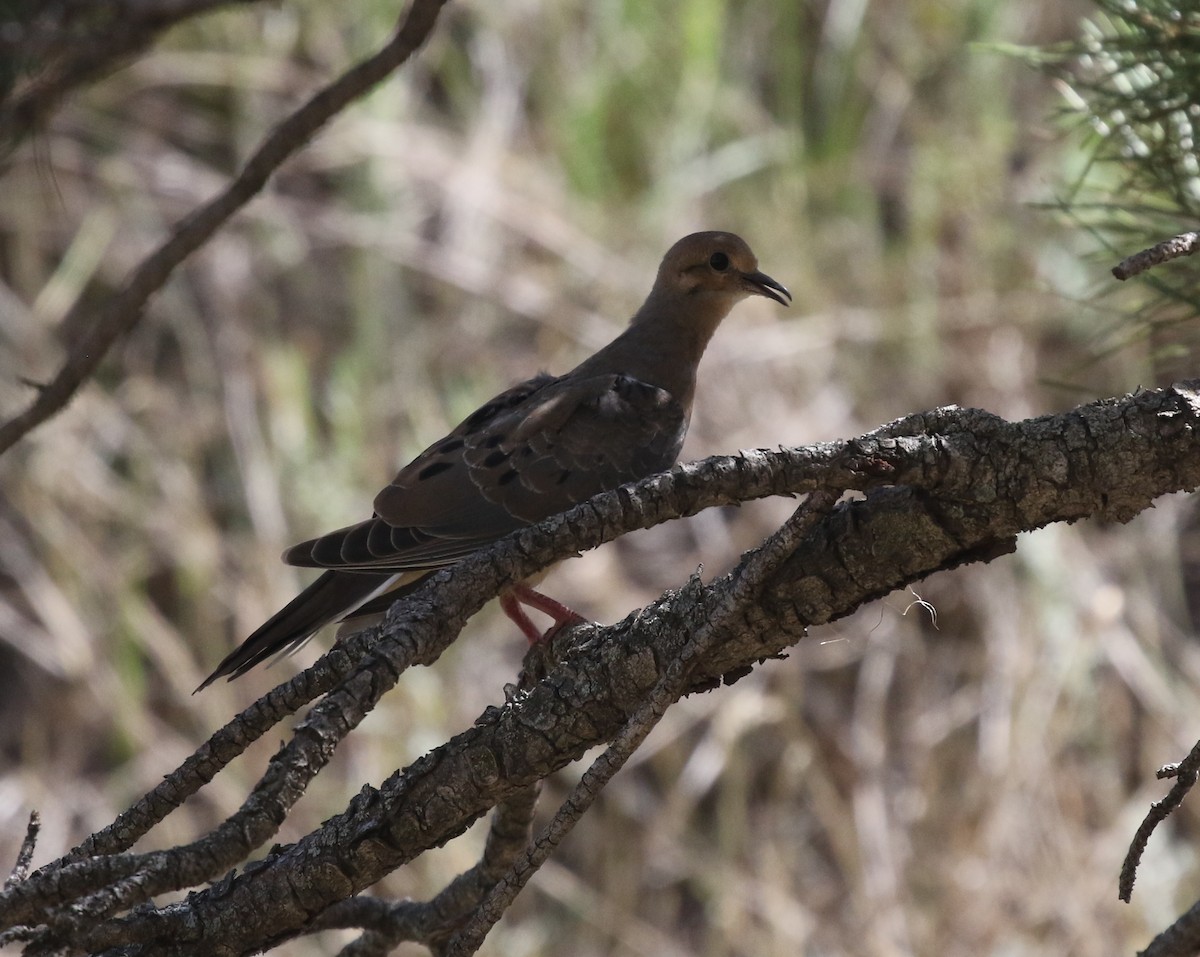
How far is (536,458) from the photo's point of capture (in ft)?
10.5

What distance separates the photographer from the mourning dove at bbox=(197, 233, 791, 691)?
9.48 feet

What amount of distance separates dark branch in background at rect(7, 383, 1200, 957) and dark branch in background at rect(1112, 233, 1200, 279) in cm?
18

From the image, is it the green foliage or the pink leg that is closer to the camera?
the green foliage

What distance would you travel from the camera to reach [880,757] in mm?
4855

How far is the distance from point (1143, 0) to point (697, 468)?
107 cm

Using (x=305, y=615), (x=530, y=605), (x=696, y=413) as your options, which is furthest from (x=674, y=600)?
(x=696, y=413)

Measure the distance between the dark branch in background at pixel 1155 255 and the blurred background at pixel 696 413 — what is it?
2.82 m

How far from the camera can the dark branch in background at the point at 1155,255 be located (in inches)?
54.1

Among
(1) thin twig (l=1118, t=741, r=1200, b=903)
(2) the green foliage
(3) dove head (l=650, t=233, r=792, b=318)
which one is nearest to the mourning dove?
(3) dove head (l=650, t=233, r=792, b=318)

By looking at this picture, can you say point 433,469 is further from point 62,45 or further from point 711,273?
point 62,45

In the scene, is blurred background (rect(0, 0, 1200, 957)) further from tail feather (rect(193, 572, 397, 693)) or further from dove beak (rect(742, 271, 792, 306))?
tail feather (rect(193, 572, 397, 693))

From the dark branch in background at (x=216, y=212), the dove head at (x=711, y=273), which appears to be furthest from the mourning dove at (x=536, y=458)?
the dark branch in background at (x=216, y=212)

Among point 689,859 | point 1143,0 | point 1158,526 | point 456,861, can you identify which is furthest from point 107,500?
point 1143,0

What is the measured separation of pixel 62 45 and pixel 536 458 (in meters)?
1.79
